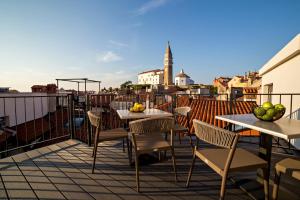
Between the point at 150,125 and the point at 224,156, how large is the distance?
32.4 inches

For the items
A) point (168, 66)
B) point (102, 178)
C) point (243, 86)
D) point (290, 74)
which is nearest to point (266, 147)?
point (102, 178)

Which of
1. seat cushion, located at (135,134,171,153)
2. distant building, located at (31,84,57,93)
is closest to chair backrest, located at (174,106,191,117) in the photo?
seat cushion, located at (135,134,171,153)

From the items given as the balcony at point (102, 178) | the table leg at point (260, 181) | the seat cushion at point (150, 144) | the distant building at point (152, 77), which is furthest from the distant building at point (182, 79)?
the table leg at point (260, 181)

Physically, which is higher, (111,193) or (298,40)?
(298,40)

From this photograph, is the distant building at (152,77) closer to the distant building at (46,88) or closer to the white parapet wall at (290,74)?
the distant building at (46,88)

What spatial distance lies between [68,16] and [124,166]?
635 cm

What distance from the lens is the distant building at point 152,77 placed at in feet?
255

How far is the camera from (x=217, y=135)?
1.45m

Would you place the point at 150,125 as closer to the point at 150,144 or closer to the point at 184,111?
the point at 150,144

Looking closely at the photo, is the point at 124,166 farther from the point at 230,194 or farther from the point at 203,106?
the point at 203,106

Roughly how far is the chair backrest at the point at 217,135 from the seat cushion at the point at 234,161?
0.20 meters

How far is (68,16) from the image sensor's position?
6.50 metres

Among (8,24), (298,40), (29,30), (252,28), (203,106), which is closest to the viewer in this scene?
(298,40)

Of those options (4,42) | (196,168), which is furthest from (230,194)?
(4,42)
